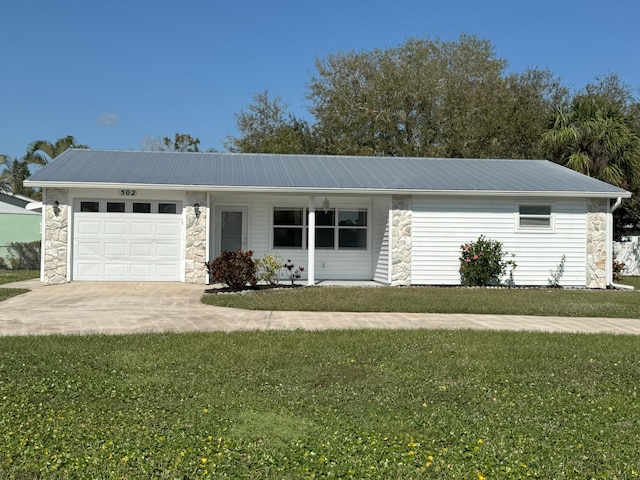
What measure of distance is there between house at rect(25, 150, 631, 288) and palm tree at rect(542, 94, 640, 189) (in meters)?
4.41

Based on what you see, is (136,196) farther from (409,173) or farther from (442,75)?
(442,75)

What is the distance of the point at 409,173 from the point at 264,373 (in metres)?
12.9

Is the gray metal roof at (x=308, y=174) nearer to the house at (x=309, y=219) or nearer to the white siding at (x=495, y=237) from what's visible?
the house at (x=309, y=219)

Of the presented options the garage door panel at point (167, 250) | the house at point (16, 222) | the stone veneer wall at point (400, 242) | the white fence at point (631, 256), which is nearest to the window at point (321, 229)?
the stone veneer wall at point (400, 242)

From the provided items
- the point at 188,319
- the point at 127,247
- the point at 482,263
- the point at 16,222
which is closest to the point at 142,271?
the point at 127,247

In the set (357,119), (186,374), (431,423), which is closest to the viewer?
(431,423)

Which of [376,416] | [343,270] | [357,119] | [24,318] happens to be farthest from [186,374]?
[357,119]

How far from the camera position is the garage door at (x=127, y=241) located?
1647 centimetres

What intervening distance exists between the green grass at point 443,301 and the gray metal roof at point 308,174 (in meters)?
2.96

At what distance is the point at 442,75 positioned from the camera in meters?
35.3

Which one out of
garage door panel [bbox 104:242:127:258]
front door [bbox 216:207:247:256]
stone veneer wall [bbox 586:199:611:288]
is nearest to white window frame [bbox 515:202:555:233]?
stone veneer wall [bbox 586:199:611:288]

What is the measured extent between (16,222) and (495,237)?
20251 millimetres

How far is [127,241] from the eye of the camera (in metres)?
16.7

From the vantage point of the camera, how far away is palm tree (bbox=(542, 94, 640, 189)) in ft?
71.9
